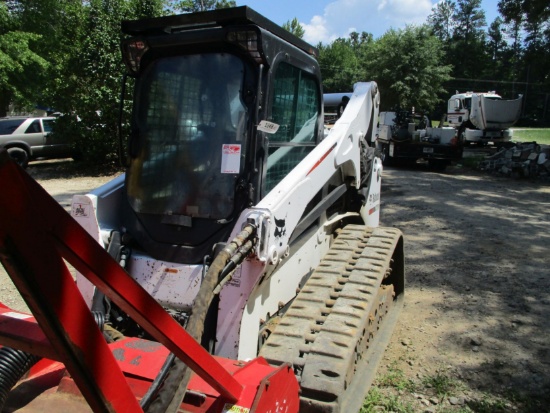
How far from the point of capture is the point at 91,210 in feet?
9.93

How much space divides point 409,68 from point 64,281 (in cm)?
3616

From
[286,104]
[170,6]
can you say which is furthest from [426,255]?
[170,6]

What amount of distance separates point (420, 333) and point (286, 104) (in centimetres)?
254

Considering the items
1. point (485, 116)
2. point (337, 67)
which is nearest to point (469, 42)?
point (337, 67)

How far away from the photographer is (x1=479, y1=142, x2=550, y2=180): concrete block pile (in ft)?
49.3

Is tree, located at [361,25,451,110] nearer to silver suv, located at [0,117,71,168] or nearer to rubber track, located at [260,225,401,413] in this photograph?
silver suv, located at [0,117,71,168]

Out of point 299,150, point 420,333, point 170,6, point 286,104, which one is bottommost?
point 420,333

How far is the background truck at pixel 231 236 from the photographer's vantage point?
2154 mm

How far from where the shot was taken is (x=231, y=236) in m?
2.52

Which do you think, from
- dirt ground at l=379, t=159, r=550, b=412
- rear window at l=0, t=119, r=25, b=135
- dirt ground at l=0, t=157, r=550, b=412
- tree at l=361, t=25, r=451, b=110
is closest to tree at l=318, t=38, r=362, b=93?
tree at l=361, t=25, r=451, b=110

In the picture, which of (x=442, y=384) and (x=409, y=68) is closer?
(x=442, y=384)

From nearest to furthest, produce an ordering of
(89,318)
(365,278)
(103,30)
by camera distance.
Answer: (89,318)
(365,278)
(103,30)

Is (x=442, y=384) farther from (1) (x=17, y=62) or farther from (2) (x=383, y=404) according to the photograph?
(1) (x=17, y=62)

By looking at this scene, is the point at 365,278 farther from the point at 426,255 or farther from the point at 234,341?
the point at 426,255
